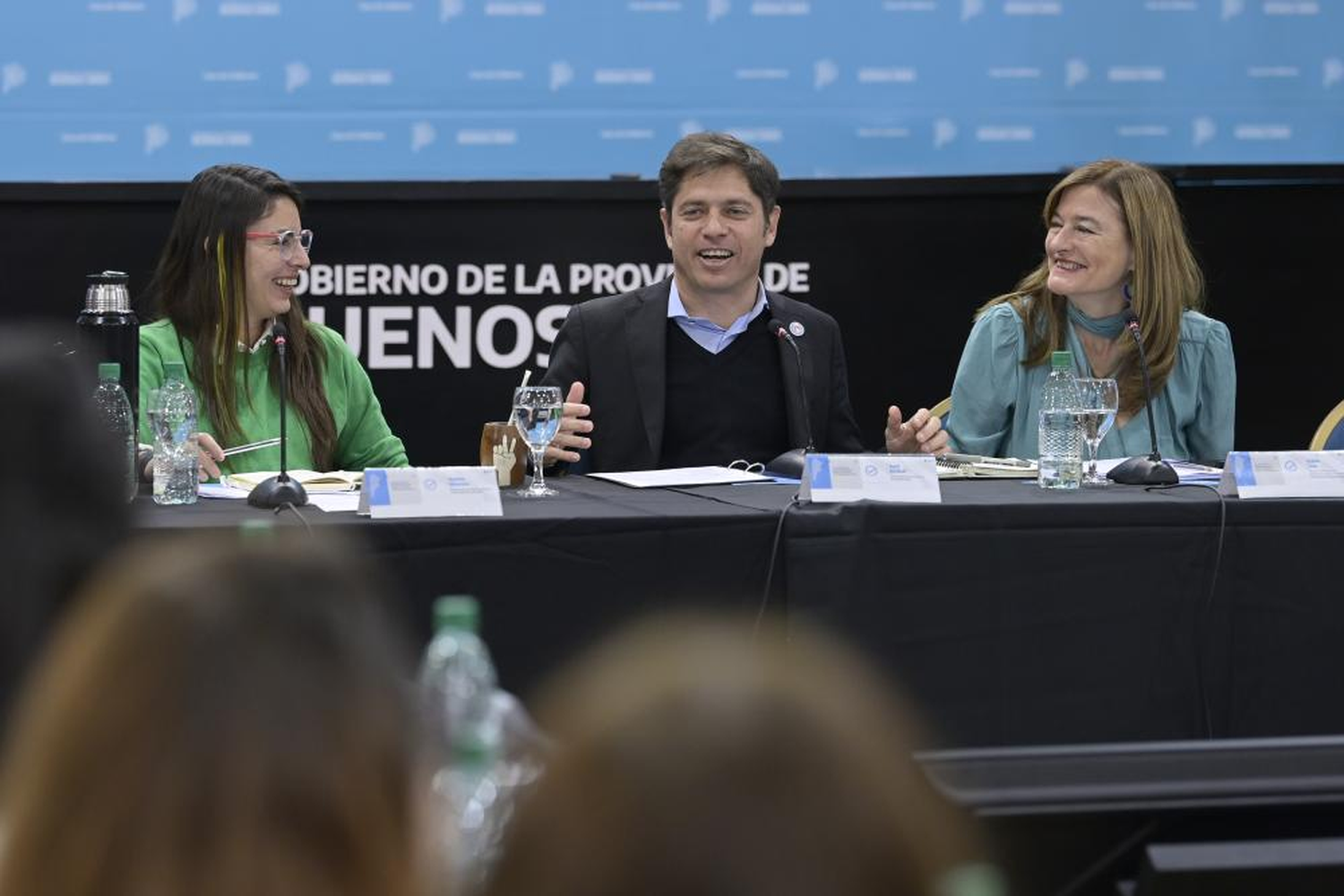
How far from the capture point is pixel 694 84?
472 cm

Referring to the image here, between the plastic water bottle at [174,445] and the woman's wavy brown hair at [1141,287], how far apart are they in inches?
64.5

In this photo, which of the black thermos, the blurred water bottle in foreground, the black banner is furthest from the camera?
the black banner

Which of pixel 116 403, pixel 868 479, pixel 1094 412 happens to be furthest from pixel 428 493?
pixel 1094 412

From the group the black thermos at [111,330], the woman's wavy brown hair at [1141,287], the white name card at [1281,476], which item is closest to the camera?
the white name card at [1281,476]

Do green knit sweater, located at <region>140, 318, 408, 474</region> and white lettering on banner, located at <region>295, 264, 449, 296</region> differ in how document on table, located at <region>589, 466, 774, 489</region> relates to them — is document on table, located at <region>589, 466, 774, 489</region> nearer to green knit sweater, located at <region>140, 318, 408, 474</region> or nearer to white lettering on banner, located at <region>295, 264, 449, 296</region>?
green knit sweater, located at <region>140, 318, 408, 474</region>

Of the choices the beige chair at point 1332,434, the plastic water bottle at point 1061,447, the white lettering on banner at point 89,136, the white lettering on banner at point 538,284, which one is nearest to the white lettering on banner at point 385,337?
the white lettering on banner at point 538,284

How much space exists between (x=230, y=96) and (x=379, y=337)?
2.43 feet

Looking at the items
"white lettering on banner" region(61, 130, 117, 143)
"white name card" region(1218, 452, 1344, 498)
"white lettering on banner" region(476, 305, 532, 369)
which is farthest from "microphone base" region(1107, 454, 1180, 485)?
"white lettering on banner" region(61, 130, 117, 143)

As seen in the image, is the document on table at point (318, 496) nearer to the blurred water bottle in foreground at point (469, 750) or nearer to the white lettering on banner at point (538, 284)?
the blurred water bottle in foreground at point (469, 750)

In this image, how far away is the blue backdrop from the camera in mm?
4605

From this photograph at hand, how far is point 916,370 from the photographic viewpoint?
15.6 ft

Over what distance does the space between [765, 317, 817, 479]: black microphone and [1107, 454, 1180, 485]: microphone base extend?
515 mm

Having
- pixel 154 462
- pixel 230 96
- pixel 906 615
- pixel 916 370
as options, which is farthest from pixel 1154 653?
pixel 230 96

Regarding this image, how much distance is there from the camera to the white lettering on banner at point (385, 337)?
459 cm
